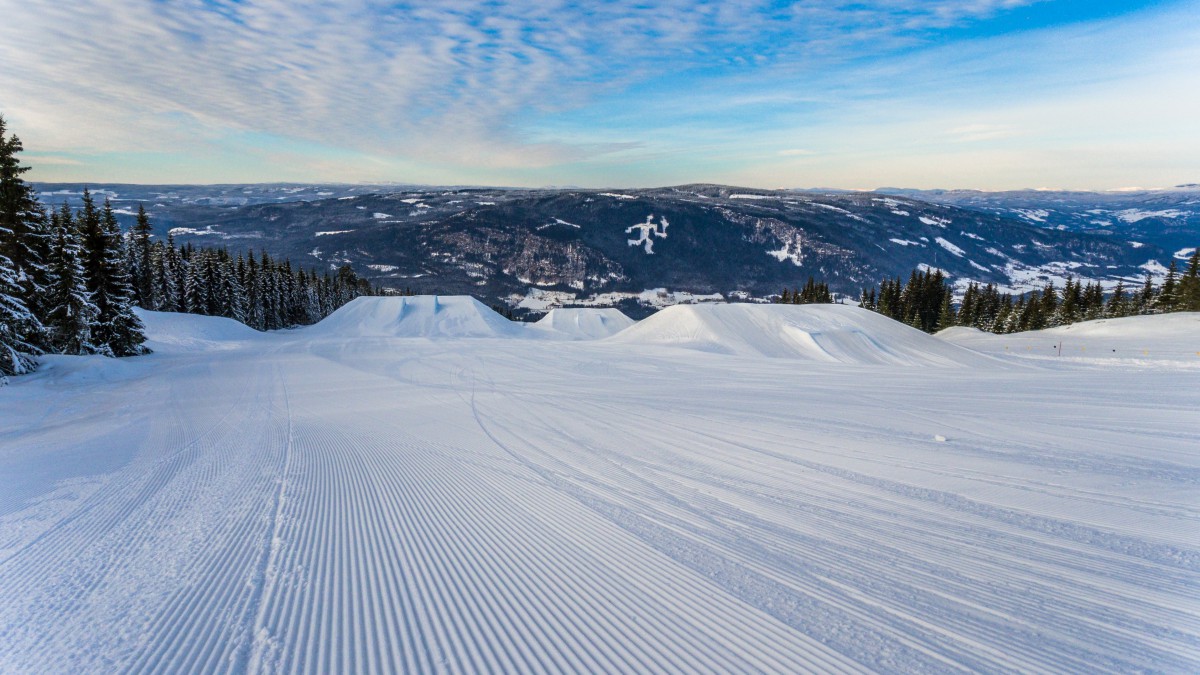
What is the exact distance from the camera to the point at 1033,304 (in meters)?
59.7

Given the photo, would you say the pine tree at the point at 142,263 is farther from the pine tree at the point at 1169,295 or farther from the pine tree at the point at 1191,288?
the pine tree at the point at 1169,295

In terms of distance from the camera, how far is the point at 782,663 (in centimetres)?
310

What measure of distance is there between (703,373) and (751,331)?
13.3m

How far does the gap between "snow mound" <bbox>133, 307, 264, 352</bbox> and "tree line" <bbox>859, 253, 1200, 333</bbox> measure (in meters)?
64.1

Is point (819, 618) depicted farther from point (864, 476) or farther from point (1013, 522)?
point (864, 476)

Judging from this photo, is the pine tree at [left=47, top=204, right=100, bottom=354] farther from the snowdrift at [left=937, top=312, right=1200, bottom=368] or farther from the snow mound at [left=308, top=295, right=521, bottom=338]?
the snowdrift at [left=937, top=312, right=1200, bottom=368]

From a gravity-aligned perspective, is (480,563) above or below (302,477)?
above

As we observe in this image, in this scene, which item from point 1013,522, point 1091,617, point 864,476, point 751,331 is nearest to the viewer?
point 1091,617

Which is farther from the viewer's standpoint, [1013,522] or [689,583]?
[1013,522]

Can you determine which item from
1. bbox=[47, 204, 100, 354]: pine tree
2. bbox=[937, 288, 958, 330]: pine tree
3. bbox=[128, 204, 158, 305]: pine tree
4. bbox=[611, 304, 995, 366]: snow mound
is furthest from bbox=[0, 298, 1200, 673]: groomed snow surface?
bbox=[937, 288, 958, 330]: pine tree

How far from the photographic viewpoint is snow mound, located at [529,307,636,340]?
177 feet

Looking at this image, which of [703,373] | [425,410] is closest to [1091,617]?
[425,410]

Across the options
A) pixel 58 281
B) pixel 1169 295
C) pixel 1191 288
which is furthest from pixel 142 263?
pixel 1169 295

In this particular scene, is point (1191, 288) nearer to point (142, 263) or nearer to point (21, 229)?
point (21, 229)
